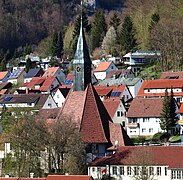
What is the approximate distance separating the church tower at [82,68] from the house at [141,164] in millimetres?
6139

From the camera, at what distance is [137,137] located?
205ft

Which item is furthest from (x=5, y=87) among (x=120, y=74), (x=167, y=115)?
(x=167, y=115)

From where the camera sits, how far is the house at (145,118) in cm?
6259

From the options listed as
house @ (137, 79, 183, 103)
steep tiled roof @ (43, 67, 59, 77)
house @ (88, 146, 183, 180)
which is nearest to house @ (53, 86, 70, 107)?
house @ (137, 79, 183, 103)

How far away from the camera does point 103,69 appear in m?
90.8

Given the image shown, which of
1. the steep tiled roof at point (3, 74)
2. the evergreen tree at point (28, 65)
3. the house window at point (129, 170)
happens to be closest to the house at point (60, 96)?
the evergreen tree at point (28, 65)

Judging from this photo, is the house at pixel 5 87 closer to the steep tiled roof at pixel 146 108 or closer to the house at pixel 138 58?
the house at pixel 138 58

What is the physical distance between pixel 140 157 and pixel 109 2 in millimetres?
111942

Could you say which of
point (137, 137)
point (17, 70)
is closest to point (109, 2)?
point (17, 70)

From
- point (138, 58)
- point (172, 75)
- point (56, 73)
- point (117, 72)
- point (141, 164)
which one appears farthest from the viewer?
point (56, 73)

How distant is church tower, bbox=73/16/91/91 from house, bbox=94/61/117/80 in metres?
39.2

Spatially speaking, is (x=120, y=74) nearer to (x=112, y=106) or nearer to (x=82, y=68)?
(x=112, y=106)

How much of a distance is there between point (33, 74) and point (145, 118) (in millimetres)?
37597

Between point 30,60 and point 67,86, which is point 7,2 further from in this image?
point 67,86
